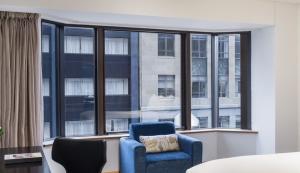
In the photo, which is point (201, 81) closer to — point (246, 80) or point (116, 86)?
point (246, 80)

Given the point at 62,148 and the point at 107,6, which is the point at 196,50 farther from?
the point at 62,148

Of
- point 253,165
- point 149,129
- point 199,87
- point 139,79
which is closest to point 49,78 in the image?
point 139,79

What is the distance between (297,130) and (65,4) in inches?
151

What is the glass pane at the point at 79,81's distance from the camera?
4.72 meters

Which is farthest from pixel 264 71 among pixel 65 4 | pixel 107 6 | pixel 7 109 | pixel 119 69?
pixel 7 109

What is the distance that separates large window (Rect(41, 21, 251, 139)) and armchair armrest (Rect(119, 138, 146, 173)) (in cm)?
74

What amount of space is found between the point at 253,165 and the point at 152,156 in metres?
2.36

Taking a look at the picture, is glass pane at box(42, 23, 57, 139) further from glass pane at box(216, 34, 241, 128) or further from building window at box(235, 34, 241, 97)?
building window at box(235, 34, 241, 97)

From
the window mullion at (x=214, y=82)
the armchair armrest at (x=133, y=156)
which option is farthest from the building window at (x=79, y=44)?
the window mullion at (x=214, y=82)

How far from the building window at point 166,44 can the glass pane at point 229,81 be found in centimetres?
82

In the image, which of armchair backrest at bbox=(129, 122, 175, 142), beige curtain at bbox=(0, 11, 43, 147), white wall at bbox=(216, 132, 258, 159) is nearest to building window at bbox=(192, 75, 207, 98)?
white wall at bbox=(216, 132, 258, 159)

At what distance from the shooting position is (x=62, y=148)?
3145 millimetres

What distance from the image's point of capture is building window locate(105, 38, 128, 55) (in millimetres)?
4957

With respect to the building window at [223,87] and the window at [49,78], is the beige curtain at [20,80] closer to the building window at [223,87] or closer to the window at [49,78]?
the window at [49,78]
